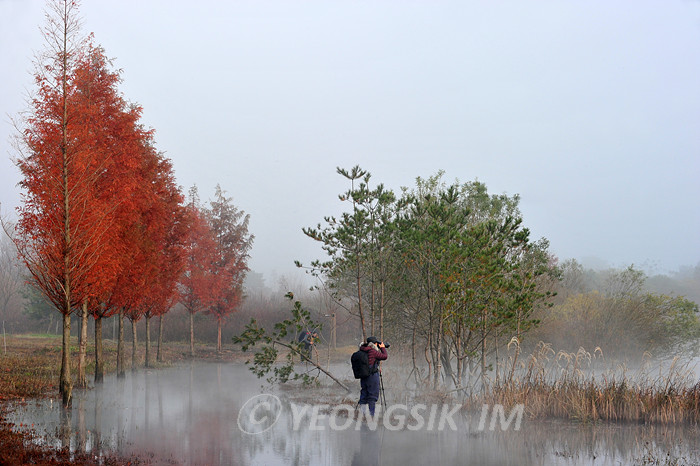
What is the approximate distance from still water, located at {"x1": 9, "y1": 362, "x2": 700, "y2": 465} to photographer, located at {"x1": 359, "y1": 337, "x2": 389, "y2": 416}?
621 millimetres

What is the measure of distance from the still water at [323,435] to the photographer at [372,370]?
621 mm

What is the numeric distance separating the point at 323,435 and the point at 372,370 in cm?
208

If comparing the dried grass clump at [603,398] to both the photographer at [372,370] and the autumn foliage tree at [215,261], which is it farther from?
the autumn foliage tree at [215,261]

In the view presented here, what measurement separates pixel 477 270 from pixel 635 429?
17.4ft

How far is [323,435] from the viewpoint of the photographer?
1302cm

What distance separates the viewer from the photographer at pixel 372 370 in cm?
1432

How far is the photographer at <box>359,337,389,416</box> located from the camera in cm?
1432

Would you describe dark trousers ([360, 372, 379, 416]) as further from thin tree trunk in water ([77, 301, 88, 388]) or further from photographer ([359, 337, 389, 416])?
thin tree trunk in water ([77, 301, 88, 388])

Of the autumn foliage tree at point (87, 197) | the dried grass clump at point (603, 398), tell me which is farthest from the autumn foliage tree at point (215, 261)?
the dried grass clump at point (603, 398)

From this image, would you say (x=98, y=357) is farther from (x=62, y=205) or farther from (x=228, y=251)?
(x=228, y=251)

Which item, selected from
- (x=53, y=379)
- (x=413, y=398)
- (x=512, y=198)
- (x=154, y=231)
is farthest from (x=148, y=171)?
(x=512, y=198)

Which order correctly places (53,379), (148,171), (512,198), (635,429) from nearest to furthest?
(635,429), (53,379), (148,171), (512,198)

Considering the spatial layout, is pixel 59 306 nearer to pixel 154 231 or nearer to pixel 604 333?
pixel 154 231

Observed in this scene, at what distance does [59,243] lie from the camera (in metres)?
16.9
